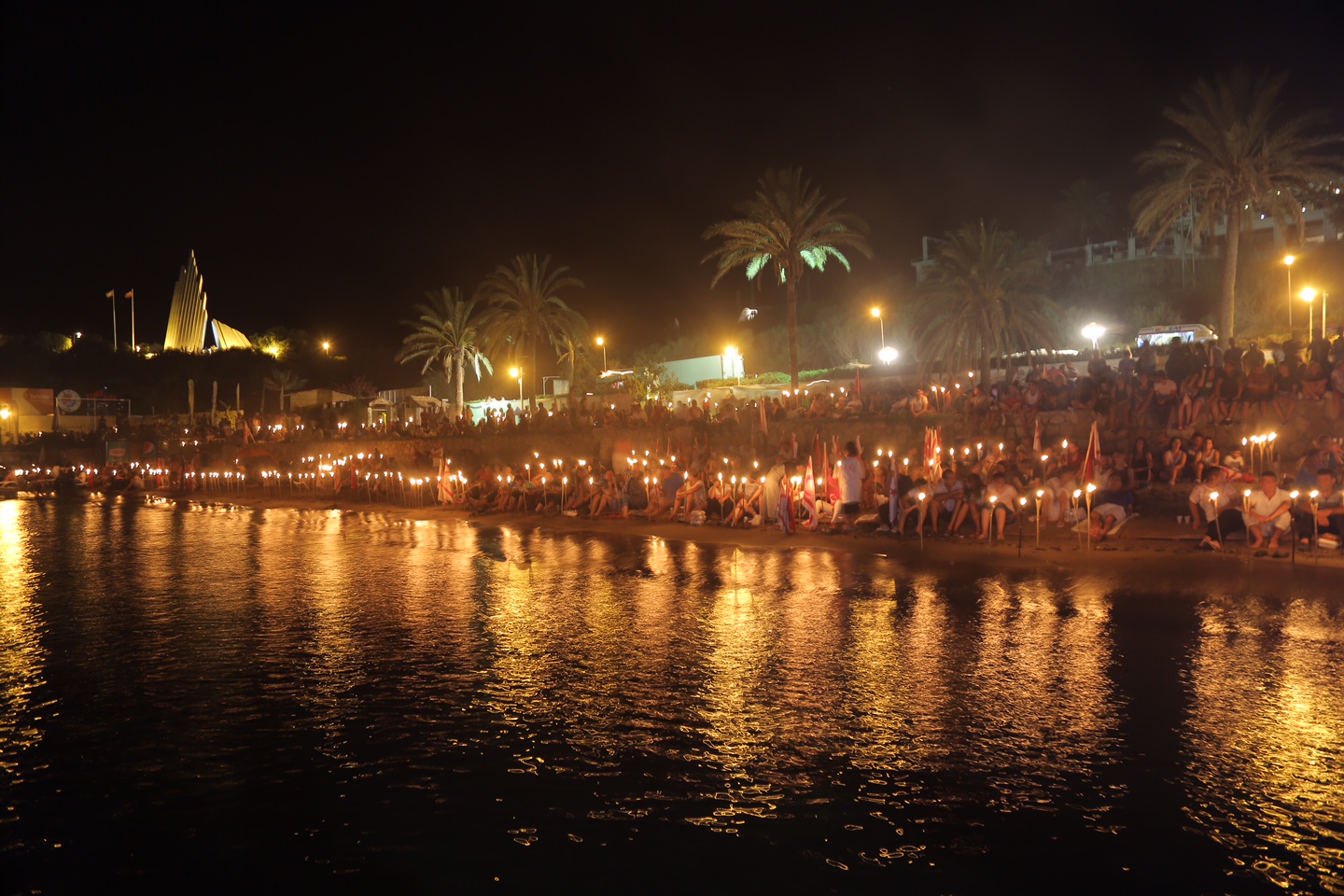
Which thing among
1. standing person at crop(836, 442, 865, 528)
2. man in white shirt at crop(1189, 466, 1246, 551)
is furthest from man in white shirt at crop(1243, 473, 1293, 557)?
standing person at crop(836, 442, 865, 528)

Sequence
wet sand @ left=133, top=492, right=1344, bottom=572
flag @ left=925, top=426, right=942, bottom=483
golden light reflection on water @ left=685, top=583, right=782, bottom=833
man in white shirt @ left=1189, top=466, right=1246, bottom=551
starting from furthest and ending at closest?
flag @ left=925, top=426, right=942, bottom=483, man in white shirt @ left=1189, top=466, right=1246, bottom=551, wet sand @ left=133, top=492, right=1344, bottom=572, golden light reflection on water @ left=685, top=583, right=782, bottom=833

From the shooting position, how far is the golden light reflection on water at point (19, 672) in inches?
260

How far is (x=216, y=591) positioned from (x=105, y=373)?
339 feet

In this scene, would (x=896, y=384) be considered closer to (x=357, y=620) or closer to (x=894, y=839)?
(x=357, y=620)

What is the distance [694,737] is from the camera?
6594 millimetres

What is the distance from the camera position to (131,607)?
468 inches

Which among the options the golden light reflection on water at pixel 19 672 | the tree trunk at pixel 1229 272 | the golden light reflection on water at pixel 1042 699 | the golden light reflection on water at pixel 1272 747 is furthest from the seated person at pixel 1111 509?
the golden light reflection on water at pixel 19 672

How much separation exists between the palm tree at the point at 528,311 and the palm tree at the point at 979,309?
1680cm

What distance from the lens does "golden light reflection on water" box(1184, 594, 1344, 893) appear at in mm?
4820

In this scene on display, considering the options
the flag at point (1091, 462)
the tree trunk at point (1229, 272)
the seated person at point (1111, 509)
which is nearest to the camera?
the seated person at point (1111, 509)

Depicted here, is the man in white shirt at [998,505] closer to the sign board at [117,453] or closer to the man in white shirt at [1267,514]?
the man in white shirt at [1267,514]

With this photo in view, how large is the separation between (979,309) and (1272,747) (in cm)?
2409

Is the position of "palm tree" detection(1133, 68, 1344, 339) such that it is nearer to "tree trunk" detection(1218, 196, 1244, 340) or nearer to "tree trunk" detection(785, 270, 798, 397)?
"tree trunk" detection(1218, 196, 1244, 340)

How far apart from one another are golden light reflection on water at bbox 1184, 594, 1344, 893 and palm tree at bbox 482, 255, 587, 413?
33.1m
